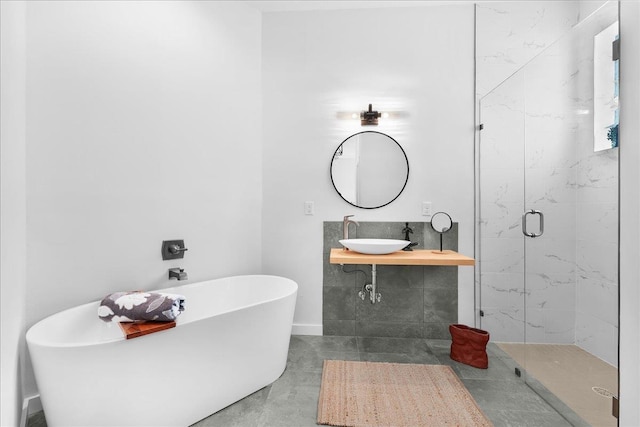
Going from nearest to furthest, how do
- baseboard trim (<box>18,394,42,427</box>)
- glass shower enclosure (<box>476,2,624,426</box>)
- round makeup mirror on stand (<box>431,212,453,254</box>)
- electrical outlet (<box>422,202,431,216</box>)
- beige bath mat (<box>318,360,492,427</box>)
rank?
glass shower enclosure (<box>476,2,624,426</box>), baseboard trim (<box>18,394,42,427</box>), beige bath mat (<box>318,360,492,427</box>), round makeup mirror on stand (<box>431,212,453,254</box>), electrical outlet (<box>422,202,431,216</box>)

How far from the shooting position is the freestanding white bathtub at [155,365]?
3.96 ft

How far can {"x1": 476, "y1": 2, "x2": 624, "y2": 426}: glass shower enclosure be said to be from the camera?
133 cm

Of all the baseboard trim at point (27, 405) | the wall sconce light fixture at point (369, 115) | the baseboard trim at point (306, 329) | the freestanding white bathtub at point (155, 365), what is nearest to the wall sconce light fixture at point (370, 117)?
the wall sconce light fixture at point (369, 115)

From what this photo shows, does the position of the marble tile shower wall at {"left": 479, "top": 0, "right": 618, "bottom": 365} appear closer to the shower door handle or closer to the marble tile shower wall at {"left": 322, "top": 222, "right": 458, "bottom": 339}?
the shower door handle

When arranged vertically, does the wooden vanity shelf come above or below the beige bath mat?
above

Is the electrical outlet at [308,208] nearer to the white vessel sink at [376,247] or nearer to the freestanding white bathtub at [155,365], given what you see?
the white vessel sink at [376,247]

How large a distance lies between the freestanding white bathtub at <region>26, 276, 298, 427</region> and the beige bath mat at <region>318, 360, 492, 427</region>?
420 mm

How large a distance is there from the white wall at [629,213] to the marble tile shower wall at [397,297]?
4.84ft

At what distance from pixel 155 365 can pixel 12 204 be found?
0.95 m

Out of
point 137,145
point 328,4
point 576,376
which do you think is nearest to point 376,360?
point 576,376

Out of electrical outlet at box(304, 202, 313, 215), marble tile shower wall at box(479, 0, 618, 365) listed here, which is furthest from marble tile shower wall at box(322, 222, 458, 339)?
marble tile shower wall at box(479, 0, 618, 365)

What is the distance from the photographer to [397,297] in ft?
8.50

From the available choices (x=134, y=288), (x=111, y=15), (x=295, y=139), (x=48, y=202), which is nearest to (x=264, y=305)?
(x=134, y=288)

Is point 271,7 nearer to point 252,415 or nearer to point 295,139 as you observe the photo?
point 295,139
